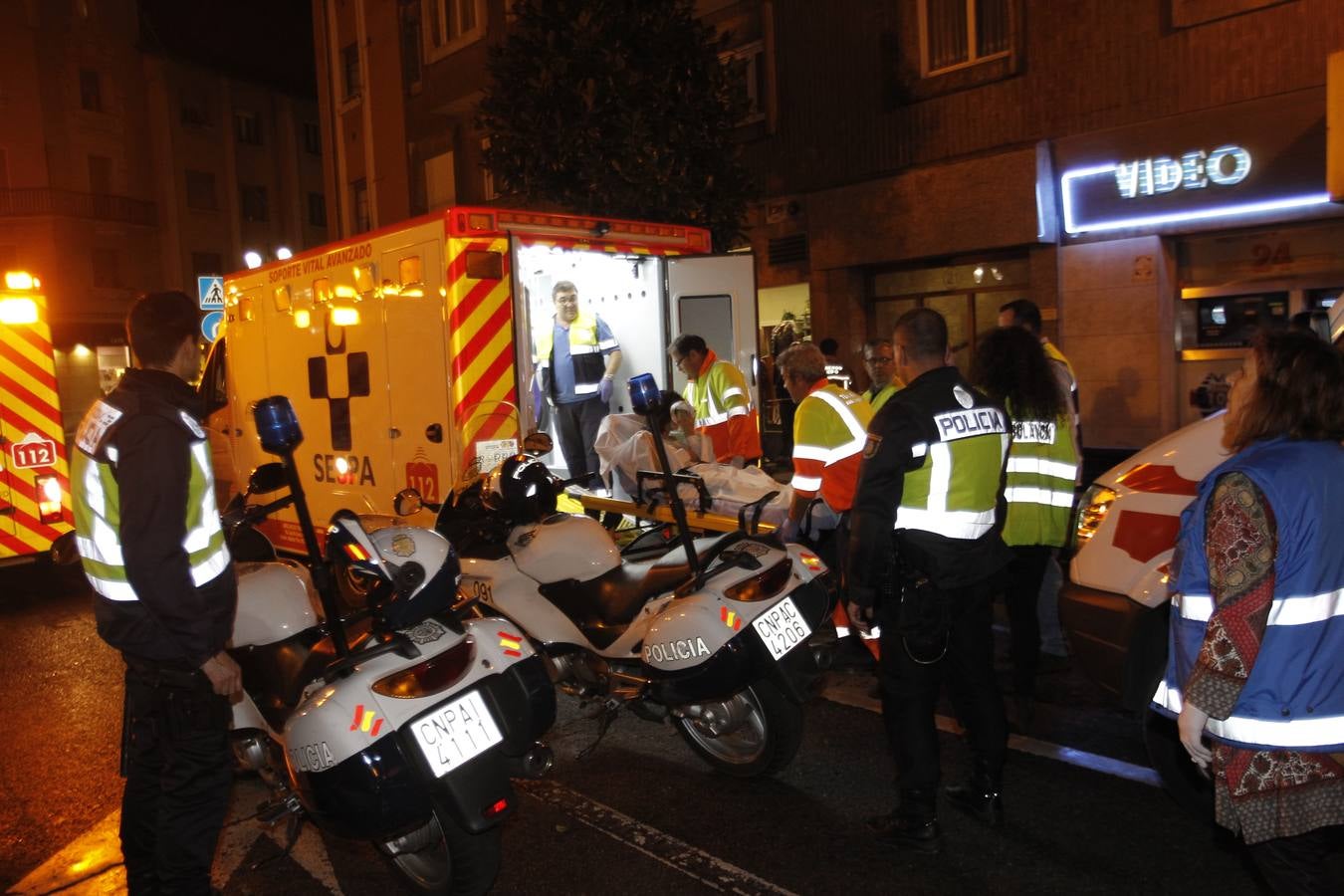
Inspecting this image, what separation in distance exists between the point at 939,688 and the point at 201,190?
44.0 m

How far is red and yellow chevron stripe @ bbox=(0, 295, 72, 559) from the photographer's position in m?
8.71

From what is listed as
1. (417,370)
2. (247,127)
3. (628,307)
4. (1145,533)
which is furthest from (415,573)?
(247,127)

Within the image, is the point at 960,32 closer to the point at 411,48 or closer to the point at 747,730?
the point at 747,730

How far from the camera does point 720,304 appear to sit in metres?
8.23

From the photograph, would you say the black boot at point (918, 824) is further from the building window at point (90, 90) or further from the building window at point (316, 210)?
the building window at point (316, 210)

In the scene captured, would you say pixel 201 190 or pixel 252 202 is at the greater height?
pixel 201 190

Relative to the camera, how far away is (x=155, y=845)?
127 inches

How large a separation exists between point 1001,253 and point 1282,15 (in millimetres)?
3724

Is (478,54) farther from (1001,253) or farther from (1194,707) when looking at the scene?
(1194,707)

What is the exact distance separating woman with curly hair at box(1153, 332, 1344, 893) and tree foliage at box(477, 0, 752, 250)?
9.02 metres

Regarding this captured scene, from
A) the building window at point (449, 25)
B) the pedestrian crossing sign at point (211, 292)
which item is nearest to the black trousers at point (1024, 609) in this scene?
the pedestrian crossing sign at point (211, 292)

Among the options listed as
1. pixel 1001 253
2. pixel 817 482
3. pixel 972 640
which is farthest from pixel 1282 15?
pixel 972 640

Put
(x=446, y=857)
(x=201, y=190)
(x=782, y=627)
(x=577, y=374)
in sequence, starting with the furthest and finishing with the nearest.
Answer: (x=201, y=190) → (x=577, y=374) → (x=782, y=627) → (x=446, y=857)

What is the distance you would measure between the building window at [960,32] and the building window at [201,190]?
36.0 m
